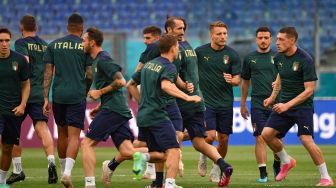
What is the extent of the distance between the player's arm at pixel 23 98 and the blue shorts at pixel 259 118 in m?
4.03

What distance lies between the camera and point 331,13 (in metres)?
34.3

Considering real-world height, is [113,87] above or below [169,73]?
below

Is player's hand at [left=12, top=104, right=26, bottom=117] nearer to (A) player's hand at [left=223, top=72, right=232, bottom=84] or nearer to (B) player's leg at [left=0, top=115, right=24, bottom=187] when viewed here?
(B) player's leg at [left=0, top=115, right=24, bottom=187]

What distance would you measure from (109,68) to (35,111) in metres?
2.87

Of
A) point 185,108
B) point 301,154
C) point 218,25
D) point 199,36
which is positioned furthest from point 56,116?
point 199,36

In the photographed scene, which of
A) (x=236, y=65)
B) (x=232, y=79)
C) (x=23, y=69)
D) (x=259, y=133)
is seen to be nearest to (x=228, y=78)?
(x=232, y=79)

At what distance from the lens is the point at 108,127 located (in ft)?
40.4

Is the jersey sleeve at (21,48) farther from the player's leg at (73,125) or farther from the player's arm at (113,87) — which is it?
the player's arm at (113,87)

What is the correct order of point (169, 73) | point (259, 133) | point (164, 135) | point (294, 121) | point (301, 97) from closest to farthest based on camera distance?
point (169, 73) < point (164, 135) < point (301, 97) < point (294, 121) < point (259, 133)

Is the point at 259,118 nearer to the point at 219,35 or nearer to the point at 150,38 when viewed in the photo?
the point at 219,35

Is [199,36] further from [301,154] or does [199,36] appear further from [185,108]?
[185,108]

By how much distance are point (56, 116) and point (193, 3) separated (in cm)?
2021

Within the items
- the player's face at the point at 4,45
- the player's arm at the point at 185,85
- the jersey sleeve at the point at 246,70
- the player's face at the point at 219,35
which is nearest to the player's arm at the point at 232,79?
the player's face at the point at 219,35

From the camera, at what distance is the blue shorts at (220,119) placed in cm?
1514
